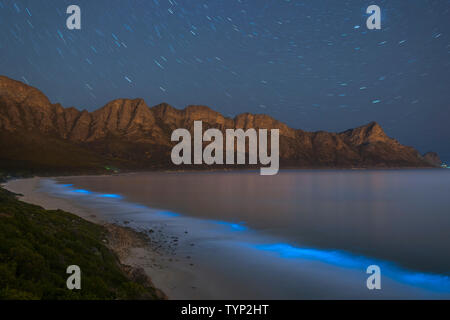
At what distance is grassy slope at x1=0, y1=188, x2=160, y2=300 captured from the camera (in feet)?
29.5

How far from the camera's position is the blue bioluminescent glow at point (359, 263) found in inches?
645

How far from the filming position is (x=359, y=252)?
73.7 feet

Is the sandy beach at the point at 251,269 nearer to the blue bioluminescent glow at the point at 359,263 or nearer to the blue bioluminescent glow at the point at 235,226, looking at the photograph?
the blue bioluminescent glow at the point at 359,263

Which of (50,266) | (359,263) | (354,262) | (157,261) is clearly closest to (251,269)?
(157,261)

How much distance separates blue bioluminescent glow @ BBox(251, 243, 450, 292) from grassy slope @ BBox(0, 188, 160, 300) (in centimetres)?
1256

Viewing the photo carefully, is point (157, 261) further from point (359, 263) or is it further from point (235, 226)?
point (235, 226)

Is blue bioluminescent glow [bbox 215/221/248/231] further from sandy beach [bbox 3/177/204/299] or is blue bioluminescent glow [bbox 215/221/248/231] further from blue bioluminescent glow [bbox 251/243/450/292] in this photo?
sandy beach [bbox 3/177/204/299]

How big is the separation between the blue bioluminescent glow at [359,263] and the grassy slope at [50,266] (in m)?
12.6

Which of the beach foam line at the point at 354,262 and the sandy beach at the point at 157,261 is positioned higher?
the sandy beach at the point at 157,261

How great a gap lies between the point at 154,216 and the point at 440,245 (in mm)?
30387

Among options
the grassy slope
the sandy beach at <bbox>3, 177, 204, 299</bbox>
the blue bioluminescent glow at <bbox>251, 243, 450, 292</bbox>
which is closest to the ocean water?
the blue bioluminescent glow at <bbox>251, 243, 450, 292</bbox>

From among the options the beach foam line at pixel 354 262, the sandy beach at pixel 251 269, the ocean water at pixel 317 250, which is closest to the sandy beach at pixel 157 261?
the sandy beach at pixel 251 269
